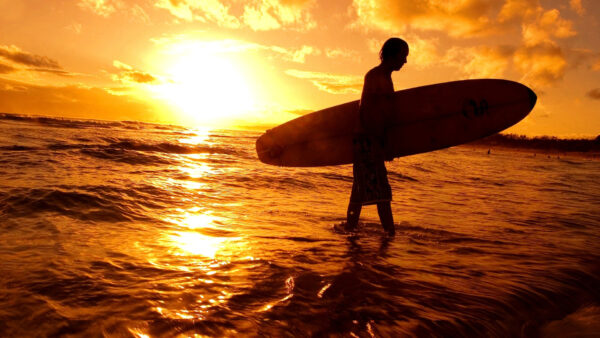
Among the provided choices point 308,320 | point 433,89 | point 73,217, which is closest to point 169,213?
point 73,217

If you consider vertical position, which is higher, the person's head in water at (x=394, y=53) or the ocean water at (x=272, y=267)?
the person's head in water at (x=394, y=53)

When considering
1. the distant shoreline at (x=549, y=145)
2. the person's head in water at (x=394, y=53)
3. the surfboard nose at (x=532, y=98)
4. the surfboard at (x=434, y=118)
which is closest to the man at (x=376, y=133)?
the person's head in water at (x=394, y=53)

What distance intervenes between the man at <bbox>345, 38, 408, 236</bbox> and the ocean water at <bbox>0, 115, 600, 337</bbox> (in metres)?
0.47

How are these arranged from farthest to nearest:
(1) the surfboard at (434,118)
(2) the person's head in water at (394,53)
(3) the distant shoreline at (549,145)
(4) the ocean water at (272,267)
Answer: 1. (3) the distant shoreline at (549,145)
2. (1) the surfboard at (434,118)
3. (2) the person's head in water at (394,53)
4. (4) the ocean water at (272,267)

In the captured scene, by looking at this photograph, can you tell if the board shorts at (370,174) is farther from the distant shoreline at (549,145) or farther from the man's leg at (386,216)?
the distant shoreline at (549,145)

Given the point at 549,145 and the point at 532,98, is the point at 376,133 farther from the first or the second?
the point at 549,145

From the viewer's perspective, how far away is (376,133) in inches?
144

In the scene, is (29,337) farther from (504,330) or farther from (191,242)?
(504,330)

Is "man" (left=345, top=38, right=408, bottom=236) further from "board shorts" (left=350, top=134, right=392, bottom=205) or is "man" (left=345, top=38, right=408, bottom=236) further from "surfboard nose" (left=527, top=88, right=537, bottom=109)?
"surfboard nose" (left=527, top=88, right=537, bottom=109)

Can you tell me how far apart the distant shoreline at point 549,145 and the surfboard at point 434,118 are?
2737cm

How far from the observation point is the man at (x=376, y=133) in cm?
353

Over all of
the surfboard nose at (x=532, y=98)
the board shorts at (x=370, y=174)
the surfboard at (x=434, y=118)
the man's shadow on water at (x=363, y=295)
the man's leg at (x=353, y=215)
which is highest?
the surfboard nose at (x=532, y=98)

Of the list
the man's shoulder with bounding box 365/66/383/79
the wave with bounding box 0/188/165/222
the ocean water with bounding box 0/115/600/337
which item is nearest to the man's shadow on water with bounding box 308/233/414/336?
the ocean water with bounding box 0/115/600/337

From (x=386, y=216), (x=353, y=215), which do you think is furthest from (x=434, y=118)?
(x=353, y=215)
